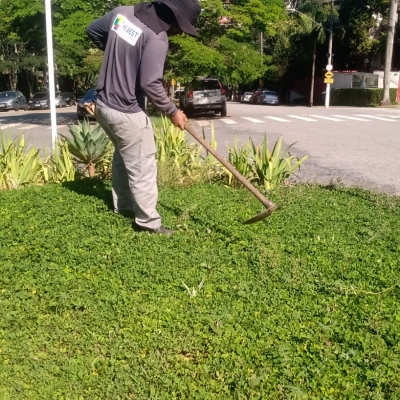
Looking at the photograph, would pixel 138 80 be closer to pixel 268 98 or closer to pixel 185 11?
pixel 185 11

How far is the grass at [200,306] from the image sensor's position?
280 centimetres

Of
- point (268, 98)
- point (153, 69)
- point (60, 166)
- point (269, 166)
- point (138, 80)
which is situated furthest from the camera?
point (268, 98)

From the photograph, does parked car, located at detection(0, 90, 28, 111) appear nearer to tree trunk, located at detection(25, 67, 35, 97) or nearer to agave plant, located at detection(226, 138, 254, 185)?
tree trunk, located at detection(25, 67, 35, 97)

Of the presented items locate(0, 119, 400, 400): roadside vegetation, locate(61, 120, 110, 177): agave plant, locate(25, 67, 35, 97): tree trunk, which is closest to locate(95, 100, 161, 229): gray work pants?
locate(0, 119, 400, 400): roadside vegetation

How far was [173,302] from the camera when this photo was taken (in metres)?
3.50

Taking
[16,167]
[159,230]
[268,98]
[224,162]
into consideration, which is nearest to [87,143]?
[16,167]

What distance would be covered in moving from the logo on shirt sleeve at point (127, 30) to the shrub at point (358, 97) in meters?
31.5

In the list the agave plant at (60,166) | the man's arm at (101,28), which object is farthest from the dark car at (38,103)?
the man's arm at (101,28)

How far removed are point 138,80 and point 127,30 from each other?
0.39m

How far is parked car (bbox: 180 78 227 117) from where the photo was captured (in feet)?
73.2

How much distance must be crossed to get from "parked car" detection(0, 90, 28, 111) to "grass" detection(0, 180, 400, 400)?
97.5ft

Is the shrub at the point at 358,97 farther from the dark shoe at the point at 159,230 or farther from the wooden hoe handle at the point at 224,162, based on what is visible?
the dark shoe at the point at 159,230

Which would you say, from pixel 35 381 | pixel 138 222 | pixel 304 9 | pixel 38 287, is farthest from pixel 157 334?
pixel 304 9

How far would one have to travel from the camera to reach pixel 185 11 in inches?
167
